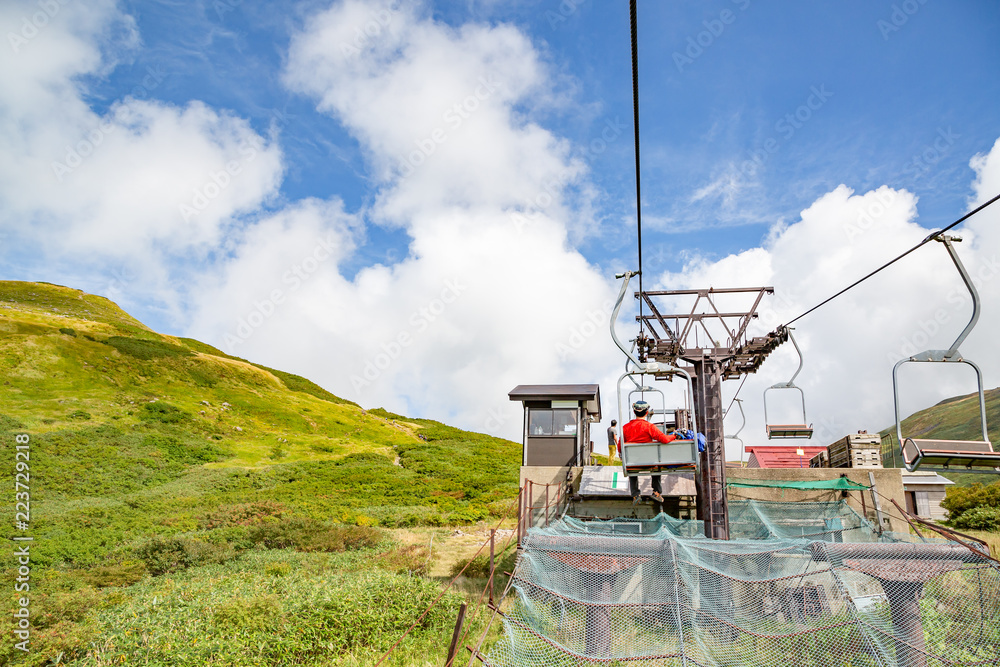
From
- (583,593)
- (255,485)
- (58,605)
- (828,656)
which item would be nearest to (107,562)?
(58,605)

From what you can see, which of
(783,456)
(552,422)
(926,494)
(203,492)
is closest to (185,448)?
(203,492)

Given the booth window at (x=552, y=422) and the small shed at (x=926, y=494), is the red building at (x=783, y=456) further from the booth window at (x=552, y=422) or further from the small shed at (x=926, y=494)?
the booth window at (x=552, y=422)

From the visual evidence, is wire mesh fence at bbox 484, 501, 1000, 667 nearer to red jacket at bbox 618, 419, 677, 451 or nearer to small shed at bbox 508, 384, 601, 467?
red jacket at bbox 618, 419, 677, 451

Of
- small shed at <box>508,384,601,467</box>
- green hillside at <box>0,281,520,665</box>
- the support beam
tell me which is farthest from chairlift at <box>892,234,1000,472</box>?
small shed at <box>508,384,601,467</box>

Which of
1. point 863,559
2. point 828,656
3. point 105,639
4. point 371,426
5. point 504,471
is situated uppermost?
point 371,426

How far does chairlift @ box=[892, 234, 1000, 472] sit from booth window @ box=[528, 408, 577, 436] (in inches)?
480

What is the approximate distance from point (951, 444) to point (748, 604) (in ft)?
10.3

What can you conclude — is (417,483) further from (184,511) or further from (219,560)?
(219,560)

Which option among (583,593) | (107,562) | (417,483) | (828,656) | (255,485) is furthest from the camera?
(417,483)

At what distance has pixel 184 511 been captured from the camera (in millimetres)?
21359

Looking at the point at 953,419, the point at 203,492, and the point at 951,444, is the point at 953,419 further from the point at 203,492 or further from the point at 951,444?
the point at 951,444

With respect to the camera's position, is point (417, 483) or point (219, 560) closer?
point (219, 560)

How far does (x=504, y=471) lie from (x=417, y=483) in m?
5.71

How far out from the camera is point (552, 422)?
1923 centimetres
